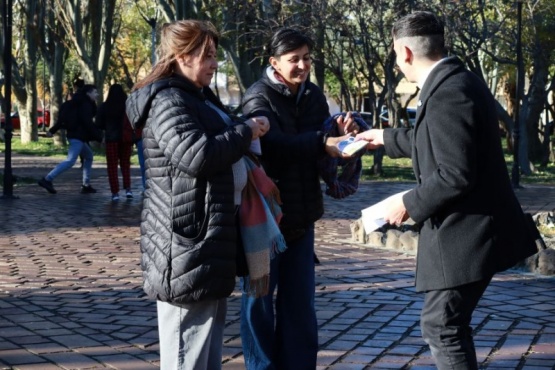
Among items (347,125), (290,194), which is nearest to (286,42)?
(347,125)

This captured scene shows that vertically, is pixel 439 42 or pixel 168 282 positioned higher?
pixel 439 42

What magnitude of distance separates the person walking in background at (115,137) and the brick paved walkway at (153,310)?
3665mm

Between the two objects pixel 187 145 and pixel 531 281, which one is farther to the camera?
pixel 531 281

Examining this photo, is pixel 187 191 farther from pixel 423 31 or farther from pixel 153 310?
pixel 153 310

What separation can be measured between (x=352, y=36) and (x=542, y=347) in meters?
16.0

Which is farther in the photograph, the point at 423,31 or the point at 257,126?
the point at 257,126

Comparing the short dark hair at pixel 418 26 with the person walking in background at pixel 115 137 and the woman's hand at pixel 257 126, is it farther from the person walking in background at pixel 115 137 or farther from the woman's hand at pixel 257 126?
the person walking in background at pixel 115 137

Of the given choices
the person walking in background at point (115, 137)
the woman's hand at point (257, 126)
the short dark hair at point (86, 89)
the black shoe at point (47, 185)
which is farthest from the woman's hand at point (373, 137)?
the short dark hair at point (86, 89)

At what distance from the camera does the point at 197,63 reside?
4.18m

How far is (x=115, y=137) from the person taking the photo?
15625 millimetres

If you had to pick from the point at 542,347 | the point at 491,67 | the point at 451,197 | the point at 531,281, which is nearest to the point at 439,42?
the point at 451,197

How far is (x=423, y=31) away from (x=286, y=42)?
108 cm

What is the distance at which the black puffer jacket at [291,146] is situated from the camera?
4930 millimetres

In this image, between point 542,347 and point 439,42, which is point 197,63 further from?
point 542,347
